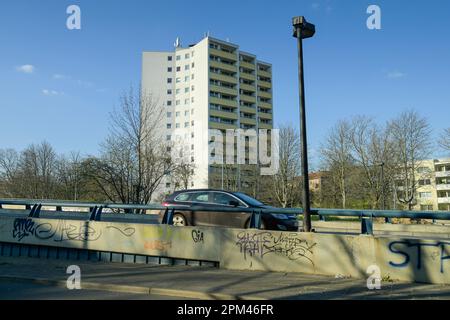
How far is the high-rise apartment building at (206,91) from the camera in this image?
89.8 metres

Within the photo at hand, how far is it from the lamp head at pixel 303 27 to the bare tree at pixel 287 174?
44.0 meters

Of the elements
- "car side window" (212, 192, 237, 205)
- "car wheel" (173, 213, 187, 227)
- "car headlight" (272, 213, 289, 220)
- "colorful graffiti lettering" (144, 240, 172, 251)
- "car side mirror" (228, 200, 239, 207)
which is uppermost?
"car side window" (212, 192, 237, 205)

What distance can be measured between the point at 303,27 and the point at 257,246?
537cm

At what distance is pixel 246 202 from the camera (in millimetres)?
11555

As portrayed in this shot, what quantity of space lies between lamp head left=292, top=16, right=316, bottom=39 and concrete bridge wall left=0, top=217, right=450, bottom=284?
189 inches

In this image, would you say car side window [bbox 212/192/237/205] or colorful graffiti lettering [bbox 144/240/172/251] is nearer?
colorful graffiti lettering [bbox 144/240/172/251]

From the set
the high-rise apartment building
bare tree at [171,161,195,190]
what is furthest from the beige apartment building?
bare tree at [171,161,195,190]

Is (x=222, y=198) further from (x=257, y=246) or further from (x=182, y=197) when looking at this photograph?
(x=257, y=246)

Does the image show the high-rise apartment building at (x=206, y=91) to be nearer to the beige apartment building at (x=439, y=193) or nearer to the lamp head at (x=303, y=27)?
the beige apartment building at (x=439, y=193)

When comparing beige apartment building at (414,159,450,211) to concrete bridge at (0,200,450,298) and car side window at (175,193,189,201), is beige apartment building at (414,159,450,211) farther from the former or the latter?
concrete bridge at (0,200,450,298)

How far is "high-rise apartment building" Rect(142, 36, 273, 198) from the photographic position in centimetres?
8975

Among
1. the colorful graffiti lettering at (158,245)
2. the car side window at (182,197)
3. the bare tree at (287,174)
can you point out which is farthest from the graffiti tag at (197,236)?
the bare tree at (287,174)
